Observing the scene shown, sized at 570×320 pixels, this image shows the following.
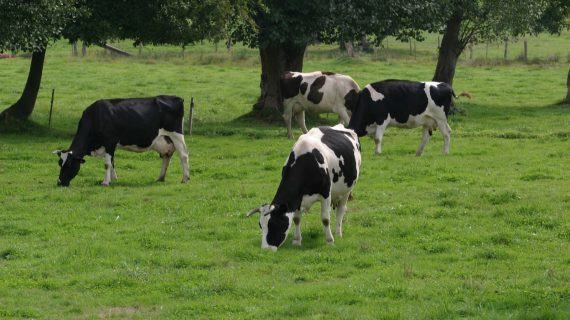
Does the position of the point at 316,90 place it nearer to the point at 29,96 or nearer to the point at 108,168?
the point at 29,96

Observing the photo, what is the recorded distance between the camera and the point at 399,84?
29141mm

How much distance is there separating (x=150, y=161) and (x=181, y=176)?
2.69 metres

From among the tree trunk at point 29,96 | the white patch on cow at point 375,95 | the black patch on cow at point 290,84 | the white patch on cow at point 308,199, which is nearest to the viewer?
the white patch on cow at point 308,199

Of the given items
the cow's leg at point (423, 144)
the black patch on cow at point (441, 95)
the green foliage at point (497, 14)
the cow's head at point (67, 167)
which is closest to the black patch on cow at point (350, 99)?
the black patch on cow at point (441, 95)

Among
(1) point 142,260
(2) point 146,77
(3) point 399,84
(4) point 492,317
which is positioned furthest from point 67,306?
(2) point 146,77

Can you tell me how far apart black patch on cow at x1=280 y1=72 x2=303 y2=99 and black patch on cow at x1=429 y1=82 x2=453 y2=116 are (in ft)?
18.3

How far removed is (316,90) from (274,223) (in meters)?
16.5

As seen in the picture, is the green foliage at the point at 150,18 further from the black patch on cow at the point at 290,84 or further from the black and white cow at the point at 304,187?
the black and white cow at the point at 304,187

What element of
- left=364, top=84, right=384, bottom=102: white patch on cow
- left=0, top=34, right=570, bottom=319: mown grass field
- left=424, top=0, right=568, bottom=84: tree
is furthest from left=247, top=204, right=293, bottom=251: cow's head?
left=424, top=0, right=568, bottom=84: tree

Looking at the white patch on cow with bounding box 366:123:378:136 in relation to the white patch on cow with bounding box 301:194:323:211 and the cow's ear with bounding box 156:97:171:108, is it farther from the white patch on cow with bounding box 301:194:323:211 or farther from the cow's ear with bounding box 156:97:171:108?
the white patch on cow with bounding box 301:194:323:211

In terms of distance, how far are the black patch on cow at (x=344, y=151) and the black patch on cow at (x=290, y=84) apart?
1487 centimetres

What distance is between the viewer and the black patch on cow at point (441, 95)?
95.6ft

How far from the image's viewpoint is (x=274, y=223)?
55.7 ft

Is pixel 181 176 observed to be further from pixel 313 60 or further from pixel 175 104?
pixel 313 60
